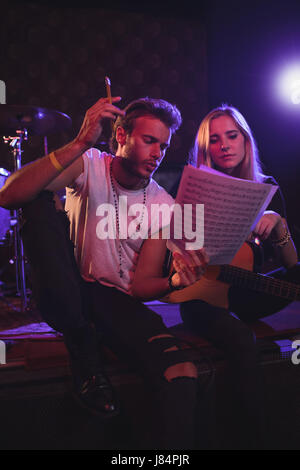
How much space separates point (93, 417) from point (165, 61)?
12.7 ft

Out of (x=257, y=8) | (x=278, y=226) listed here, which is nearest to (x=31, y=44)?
(x=257, y=8)

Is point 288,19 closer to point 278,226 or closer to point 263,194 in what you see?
point 278,226

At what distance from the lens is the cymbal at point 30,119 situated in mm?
2414

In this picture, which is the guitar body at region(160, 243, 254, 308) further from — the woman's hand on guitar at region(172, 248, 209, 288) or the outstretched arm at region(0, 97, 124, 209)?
the outstretched arm at region(0, 97, 124, 209)

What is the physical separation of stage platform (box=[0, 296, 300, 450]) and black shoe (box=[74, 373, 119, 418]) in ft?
0.19

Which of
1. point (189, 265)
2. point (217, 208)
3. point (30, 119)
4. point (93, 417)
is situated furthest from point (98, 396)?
point (30, 119)

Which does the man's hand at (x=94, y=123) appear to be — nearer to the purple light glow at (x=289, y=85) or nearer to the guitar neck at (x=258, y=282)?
the guitar neck at (x=258, y=282)

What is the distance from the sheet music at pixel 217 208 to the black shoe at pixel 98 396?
0.41 metres

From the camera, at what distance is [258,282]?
134 centimetres

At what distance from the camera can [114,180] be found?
1.36 meters

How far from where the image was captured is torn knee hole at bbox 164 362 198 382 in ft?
3.19
